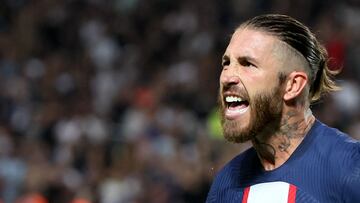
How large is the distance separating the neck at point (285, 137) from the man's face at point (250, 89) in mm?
49

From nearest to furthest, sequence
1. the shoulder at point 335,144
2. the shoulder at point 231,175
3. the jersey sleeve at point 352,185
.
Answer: the jersey sleeve at point 352,185 < the shoulder at point 335,144 < the shoulder at point 231,175

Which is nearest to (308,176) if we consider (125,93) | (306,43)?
(306,43)

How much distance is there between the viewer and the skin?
3105 mm

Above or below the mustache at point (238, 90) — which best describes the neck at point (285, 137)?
below

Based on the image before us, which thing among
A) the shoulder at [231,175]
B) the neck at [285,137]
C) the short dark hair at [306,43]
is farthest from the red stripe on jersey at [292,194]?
the short dark hair at [306,43]

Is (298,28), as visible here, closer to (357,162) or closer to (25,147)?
(357,162)

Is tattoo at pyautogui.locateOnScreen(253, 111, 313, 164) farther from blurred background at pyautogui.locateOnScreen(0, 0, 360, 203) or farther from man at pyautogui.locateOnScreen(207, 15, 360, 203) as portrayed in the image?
blurred background at pyautogui.locateOnScreen(0, 0, 360, 203)

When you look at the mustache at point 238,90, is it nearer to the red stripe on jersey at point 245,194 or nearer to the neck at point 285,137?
the neck at point 285,137

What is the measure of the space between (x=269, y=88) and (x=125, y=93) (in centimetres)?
710

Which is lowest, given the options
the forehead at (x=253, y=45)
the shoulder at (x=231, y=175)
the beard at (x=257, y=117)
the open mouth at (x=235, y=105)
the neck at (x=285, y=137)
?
the shoulder at (x=231, y=175)

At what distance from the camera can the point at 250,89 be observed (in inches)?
122

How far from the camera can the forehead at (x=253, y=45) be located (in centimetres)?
312

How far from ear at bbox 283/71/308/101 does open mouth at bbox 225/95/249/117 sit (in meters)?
0.16

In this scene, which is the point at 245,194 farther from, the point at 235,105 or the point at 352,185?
the point at 352,185
